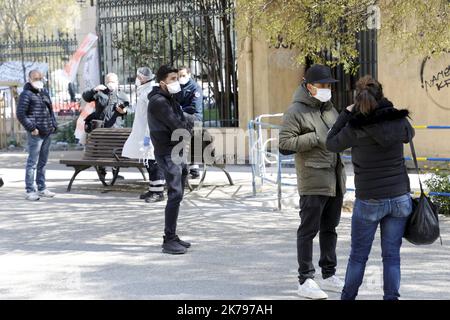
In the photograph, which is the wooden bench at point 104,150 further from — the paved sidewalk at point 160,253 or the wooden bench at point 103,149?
the paved sidewalk at point 160,253

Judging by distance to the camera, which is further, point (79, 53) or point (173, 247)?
point (79, 53)

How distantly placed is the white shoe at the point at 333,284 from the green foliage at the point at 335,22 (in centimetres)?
386

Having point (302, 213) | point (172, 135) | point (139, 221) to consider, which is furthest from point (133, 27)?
point (302, 213)

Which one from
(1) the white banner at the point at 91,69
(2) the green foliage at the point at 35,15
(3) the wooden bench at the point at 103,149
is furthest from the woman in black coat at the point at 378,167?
(2) the green foliage at the point at 35,15

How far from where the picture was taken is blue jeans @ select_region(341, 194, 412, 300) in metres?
5.12

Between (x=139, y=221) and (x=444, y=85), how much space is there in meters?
6.28

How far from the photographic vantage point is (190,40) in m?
15.4

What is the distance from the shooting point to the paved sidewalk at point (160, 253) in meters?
6.25

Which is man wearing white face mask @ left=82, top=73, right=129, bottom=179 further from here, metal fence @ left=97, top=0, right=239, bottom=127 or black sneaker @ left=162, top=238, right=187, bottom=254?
black sneaker @ left=162, top=238, right=187, bottom=254

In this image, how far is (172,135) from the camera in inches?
299

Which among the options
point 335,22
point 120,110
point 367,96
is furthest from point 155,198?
point 367,96

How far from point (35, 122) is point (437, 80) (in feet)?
21.7

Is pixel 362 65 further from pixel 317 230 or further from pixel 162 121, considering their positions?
pixel 317 230

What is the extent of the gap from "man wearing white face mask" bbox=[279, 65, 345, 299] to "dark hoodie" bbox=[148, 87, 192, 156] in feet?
6.01
